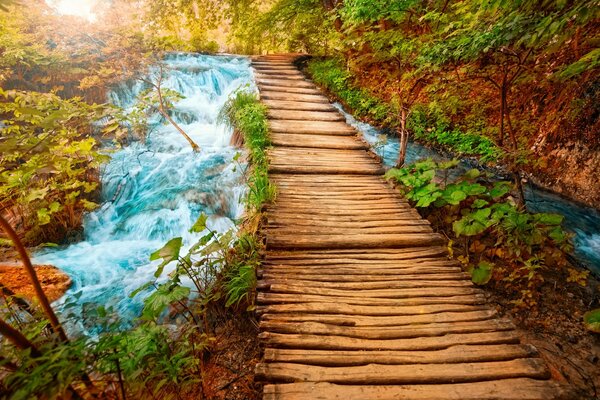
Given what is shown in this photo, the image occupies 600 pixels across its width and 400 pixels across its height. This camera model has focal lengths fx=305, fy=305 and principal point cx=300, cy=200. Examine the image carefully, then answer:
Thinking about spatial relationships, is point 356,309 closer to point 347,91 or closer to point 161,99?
point 161,99

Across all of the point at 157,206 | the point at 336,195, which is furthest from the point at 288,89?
the point at 336,195

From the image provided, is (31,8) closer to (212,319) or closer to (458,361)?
(212,319)

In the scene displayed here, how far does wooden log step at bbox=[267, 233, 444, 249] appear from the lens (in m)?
3.20

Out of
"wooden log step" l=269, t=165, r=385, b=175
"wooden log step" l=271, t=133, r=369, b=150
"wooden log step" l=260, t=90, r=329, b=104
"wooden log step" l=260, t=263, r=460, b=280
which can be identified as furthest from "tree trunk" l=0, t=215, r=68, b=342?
"wooden log step" l=260, t=90, r=329, b=104

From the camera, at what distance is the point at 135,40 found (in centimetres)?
675

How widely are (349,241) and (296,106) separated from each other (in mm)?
4713

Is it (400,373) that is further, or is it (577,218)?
(577,218)

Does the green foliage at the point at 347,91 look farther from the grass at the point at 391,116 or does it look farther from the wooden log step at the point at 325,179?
the wooden log step at the point at 325,179

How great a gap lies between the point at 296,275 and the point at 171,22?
399 inches

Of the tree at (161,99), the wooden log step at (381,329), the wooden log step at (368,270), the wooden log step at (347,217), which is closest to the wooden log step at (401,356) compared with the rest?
the wooden log step at (381,329)

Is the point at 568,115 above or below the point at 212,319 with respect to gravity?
above

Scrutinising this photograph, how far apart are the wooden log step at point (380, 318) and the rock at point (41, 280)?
117 inches

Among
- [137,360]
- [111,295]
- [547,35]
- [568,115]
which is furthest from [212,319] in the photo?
[568,115]

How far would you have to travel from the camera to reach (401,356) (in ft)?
7.20
